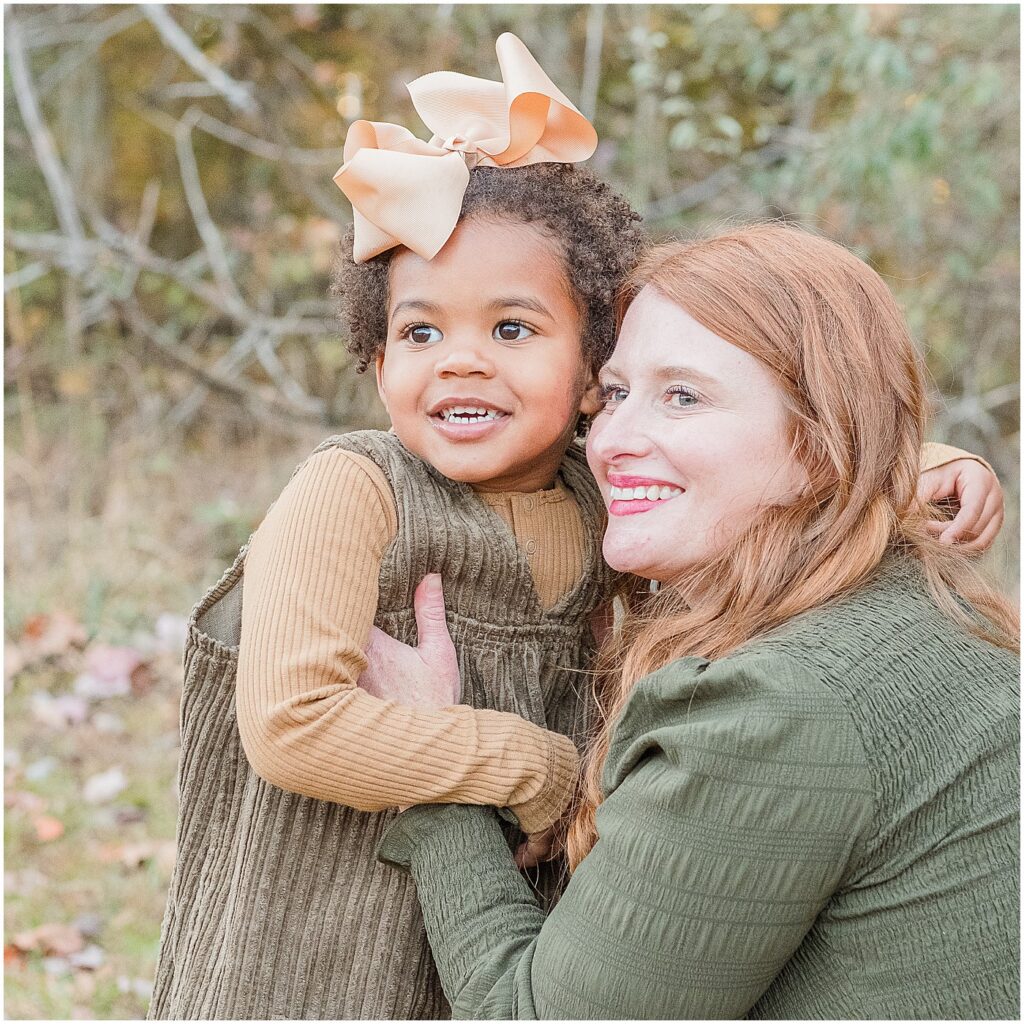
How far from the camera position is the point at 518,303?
202cm

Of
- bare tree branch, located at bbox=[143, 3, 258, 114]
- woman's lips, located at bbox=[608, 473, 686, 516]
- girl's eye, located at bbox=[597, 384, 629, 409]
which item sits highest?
bare tree branch, located at bbox=[143, 3, 258, 114]

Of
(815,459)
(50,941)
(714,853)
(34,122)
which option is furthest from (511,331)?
(34,122)

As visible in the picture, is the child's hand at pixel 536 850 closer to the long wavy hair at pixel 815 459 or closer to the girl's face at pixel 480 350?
the long wavy hair at pixel 815 459

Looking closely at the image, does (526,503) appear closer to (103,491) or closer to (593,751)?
(593,751)

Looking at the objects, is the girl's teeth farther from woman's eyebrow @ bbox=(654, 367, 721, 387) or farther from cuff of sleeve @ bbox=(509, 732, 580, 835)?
cuff of sleeve @ bbox=(509, 732, 580, 835)

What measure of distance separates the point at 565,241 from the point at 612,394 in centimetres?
29

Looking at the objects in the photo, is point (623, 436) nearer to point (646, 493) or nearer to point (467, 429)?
point (646, 493)

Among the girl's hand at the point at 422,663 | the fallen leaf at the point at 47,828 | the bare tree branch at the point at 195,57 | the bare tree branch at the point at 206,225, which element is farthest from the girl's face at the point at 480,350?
the bare tree branch at the point at 206,225

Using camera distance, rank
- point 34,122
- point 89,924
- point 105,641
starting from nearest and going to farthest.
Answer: point 89,924
point 105,641
point 34,122

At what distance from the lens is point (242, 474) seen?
21.2ft

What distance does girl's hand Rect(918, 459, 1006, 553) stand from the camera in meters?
2.10

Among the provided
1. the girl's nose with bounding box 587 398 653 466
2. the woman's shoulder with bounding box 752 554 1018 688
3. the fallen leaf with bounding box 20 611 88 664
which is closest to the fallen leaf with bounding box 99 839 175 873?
the fallen leaf with bounding box 20 611 88 664

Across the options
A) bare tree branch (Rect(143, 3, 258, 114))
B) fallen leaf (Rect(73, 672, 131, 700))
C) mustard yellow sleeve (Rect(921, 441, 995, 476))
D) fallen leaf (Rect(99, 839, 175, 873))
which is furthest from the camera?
bare tree branch (Rect(143, 3, 258, 114))

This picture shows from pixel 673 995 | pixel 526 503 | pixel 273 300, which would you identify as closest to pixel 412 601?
pixel 526 503
